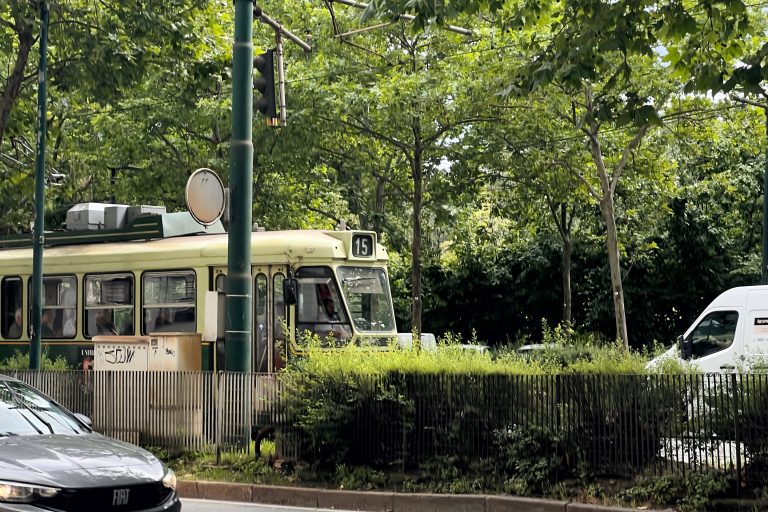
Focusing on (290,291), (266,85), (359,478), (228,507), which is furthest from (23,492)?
(290,291)

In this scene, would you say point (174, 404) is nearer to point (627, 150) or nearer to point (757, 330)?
point (757, 330)

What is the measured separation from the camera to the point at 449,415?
454 inches

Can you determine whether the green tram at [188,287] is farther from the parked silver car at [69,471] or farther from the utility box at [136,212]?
the parked silver car at [69,471]

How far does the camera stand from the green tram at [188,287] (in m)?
17.7

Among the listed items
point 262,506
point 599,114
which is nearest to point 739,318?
point 599,114

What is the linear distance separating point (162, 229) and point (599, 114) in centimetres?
1011

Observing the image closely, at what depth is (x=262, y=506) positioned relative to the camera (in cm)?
1157

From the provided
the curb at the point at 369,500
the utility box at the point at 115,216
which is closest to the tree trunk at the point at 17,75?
the utility box at the point at 115,216

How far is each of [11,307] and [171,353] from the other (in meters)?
8.24

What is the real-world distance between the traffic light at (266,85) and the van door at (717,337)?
9.91m

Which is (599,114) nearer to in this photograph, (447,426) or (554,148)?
(447,426)

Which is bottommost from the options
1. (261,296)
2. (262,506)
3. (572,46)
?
(262,506)

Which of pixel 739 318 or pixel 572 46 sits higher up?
pixel 572 46

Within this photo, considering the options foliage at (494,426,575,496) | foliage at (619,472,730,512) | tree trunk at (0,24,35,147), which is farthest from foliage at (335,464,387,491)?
tree trunk at (0,24,35,147)
